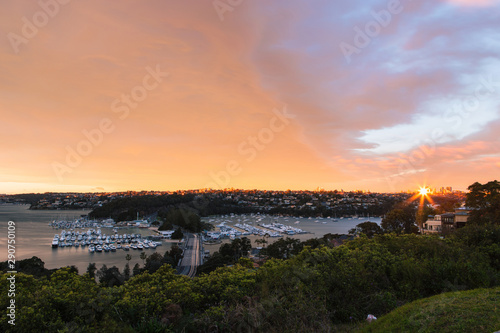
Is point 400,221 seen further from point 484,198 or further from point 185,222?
point 185,222

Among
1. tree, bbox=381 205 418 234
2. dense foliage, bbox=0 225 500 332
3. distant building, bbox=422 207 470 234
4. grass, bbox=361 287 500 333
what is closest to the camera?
grass, bbox=361 287 500 333

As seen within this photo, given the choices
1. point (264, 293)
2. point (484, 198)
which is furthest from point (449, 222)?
point (264, 293)

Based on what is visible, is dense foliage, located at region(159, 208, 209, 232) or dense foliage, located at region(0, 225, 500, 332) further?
dense foliage, located at region(159, 208, 209, 232)

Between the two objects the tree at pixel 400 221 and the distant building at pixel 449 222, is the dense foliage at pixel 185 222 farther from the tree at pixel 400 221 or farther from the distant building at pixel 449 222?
the distant building at pixel 449 222


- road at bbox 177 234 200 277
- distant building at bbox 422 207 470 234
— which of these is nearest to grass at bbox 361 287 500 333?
distant building at bbox 422 207 470 234

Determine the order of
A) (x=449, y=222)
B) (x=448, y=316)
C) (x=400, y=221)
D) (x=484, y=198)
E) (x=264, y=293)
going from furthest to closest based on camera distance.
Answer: (x=400, y=221) < (x=449, y=222) < (x=484, y=198) < (x=264, y=293) < (x=448, y=316)

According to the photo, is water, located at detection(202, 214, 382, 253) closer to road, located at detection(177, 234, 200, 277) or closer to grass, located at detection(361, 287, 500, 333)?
road, located at detection(177, 234, 200, 277)

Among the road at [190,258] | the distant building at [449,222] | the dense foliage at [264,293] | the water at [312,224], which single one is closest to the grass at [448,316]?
the dense foliage at [264,293]
